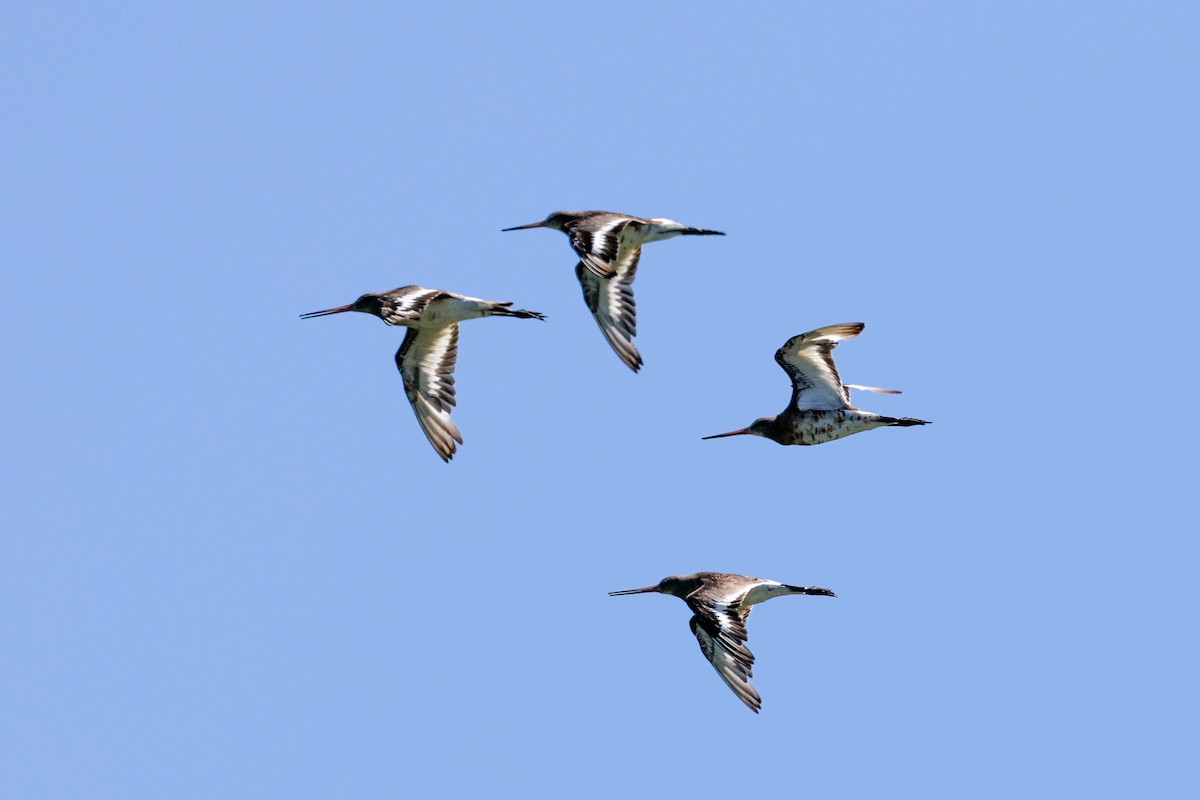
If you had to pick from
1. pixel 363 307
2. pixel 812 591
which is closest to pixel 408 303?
pixel 363 307

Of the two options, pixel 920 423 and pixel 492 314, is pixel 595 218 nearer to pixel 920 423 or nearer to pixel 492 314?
pixel 492 314

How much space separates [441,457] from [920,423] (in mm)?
4885

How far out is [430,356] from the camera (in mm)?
18766

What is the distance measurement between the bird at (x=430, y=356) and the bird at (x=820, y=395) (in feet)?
10.2

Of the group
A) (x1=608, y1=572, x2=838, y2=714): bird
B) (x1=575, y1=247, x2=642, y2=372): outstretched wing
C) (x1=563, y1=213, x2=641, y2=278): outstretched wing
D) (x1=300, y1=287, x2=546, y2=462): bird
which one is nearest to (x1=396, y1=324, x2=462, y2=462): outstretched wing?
(x1=300, y1=287, x2=546, y2=462): bird

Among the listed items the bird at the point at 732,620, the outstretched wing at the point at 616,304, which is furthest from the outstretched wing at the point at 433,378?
the bird at the point at 732,620

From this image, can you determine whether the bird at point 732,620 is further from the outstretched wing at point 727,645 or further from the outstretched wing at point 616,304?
the outstretched wing at point 616,304

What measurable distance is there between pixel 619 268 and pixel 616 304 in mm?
456

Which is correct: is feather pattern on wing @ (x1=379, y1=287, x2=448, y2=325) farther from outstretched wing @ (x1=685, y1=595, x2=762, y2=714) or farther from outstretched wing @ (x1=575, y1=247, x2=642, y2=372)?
outstretched wing @ (x1=685, y1=595, x2=762, y2=714)

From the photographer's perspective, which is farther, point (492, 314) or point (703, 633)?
point (492, 314)

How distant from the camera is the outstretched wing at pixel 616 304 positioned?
1817cm

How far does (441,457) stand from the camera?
723 inches

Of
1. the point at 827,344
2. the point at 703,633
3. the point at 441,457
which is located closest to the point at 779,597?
the point at 703,633

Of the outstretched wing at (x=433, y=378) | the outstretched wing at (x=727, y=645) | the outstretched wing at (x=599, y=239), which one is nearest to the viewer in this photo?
the outstretched wing at (x=727, y=645)
